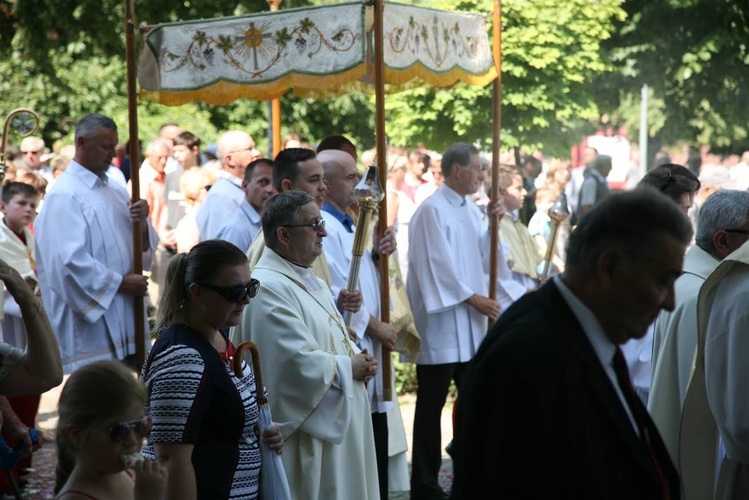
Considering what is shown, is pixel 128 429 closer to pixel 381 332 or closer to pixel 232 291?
pixel 232 291

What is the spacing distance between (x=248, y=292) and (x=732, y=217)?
207 cm

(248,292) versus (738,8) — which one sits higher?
(738,8)

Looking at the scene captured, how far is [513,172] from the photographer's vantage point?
34.4 ft

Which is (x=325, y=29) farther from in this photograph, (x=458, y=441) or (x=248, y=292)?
(x=458, y=441)

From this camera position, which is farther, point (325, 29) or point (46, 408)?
point (46, 408)

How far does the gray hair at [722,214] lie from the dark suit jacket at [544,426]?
7.74 ft

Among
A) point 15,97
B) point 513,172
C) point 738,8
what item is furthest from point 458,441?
point 15,97

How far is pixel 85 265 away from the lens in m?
7.17

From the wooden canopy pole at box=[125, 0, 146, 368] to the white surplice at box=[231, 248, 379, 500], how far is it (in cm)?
216

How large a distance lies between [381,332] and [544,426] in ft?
13.2

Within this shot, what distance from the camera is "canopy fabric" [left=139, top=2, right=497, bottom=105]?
22.2ft

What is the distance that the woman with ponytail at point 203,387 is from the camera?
3.90 metres

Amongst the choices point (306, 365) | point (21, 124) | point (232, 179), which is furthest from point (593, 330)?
point (232, 179)

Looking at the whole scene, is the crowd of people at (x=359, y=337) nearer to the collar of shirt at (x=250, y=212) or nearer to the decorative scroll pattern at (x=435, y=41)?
the collar of shirt at (x=250, y=212)
